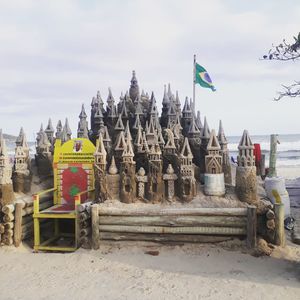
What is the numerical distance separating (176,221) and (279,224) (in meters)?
2.83

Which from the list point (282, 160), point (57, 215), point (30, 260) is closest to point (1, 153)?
point (57, 215)

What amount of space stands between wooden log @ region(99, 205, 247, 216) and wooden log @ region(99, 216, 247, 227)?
0.10 m

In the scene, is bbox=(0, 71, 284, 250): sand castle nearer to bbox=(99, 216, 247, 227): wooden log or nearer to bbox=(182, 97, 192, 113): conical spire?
bbox=(99, 216, 247, 227): wooden log

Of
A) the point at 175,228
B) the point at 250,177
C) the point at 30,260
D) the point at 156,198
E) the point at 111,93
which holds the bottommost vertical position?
the point at 30,260

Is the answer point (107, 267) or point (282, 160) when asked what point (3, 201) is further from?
point (282, 160)

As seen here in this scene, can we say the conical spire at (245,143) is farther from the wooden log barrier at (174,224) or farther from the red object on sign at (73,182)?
the red object on sign at (73,182)

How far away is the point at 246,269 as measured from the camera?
8.92m

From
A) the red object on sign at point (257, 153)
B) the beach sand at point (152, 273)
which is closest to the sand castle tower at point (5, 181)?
the beach sand at point (152, 273)

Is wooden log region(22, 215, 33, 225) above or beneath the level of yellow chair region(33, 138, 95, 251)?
beneath

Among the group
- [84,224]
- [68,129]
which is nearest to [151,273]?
[84,224]

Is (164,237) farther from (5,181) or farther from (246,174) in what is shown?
(5,181)

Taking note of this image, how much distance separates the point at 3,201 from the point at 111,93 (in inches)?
282

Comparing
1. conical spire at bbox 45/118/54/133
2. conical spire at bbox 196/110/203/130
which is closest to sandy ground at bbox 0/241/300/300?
conical spire at bbox 45/118/54/133

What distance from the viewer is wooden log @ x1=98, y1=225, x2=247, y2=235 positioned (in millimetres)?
10180
